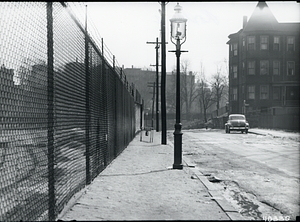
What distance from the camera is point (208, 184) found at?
27.9 ft

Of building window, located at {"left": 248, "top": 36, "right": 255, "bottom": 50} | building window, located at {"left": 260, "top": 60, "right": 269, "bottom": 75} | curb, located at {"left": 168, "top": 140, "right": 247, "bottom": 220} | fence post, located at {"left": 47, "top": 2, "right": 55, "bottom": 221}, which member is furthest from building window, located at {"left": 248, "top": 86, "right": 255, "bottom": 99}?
fence post, located at {"left": 47, "top": 2, "right": 55, "bottom": 221}

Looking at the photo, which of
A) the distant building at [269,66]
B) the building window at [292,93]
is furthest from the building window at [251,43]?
the building window at [292,93]

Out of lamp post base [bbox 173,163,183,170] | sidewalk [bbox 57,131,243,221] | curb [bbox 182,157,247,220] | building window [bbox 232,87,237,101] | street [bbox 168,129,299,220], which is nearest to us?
sidewalk [bbox 57,131,243,221]

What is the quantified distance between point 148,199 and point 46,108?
270 cm

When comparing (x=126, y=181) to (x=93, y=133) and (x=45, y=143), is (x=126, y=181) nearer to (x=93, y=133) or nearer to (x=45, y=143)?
(x=93, y=133)

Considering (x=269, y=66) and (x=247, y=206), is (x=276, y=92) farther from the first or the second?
(x=247, y=206)

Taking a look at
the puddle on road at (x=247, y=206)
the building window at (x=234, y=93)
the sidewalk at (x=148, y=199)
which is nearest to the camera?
the sidewalk at (x=148, y=199)

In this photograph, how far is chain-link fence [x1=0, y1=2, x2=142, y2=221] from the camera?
3.94 meters

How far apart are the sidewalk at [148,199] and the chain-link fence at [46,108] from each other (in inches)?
11.3

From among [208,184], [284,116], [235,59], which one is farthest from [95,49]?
[235,59]

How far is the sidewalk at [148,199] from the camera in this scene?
5660mm

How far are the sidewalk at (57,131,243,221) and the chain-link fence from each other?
29 cm

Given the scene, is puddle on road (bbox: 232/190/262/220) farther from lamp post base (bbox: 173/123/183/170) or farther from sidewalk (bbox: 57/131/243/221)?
lamp post base (bbox: 173/123/183/170)

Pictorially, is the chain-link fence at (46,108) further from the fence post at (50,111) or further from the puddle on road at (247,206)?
the puddle on road at (247,206)
